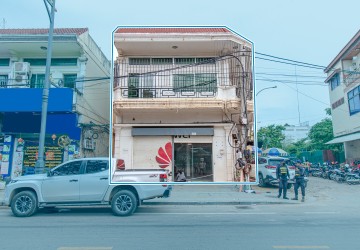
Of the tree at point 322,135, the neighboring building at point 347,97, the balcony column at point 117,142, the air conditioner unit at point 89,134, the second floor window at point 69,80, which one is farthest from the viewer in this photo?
the tree at point 322,135

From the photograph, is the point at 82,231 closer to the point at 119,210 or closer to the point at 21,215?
the point at 119,210

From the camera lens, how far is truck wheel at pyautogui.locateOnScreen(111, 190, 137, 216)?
7551mm

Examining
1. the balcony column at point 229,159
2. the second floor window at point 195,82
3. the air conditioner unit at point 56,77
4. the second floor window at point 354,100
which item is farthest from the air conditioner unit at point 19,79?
the second floor window at point 354,100

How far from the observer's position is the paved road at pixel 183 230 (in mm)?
4988

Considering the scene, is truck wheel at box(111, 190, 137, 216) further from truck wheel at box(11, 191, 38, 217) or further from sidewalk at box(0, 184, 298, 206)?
sidewalk at box(0, 184, 298, 206)

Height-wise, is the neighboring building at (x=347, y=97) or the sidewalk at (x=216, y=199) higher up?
the neighboring building at (x=347, y=97)

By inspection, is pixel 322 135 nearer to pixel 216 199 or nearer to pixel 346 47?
pixel 346 47

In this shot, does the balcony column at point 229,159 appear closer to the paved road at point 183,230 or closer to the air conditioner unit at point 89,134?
the paved road at point 183,230

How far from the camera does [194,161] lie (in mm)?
3264

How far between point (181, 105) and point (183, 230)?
3.39 m

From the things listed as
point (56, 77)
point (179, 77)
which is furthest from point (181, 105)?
point (56, 77)

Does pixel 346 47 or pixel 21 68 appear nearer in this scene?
pixel 21 68

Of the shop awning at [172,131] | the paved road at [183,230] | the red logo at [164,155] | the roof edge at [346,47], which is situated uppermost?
the roof edge at [346,47]

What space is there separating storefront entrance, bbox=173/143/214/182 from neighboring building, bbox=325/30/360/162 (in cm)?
2112
